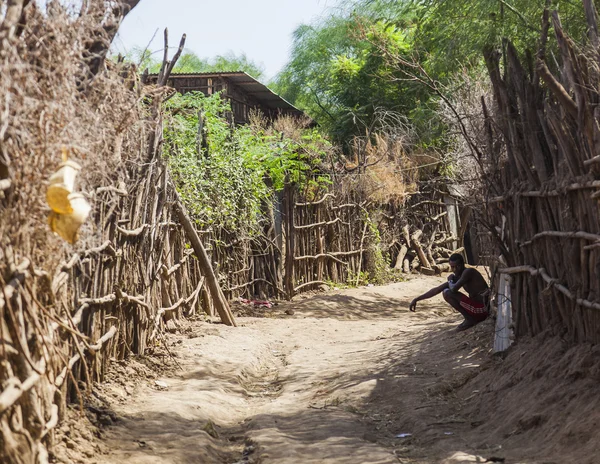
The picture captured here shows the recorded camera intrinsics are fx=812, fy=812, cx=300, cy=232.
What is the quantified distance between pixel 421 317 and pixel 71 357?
27.0 ft

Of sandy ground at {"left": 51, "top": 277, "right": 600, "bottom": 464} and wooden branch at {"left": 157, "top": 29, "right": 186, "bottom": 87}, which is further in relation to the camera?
wooden branch at {"left": 157, "top": 29, "right": 186, "bottom": 87}

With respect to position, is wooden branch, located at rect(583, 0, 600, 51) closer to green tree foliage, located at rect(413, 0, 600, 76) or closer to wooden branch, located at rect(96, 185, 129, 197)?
wooden branch, located at rect(96, 185, 129, 197)

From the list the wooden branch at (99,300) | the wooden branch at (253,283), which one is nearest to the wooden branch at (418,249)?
the wooden branch at (253,283)

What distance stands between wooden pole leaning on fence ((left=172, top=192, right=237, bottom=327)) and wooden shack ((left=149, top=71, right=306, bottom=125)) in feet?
39.6

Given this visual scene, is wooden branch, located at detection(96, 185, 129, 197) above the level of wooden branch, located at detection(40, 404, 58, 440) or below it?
above

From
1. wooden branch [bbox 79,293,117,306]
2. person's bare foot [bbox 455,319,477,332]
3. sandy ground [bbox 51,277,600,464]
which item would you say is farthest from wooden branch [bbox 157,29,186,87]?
person's bare foot [bbox 455,319,477,332]

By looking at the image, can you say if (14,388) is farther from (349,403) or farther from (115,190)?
(349,403)

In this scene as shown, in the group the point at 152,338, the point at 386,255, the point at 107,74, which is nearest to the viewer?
the point at 107,74

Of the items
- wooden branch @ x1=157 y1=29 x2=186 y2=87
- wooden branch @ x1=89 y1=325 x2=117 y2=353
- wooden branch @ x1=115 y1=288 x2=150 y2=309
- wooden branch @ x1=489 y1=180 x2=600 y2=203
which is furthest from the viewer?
wooden branch @ x1=157 y1=29 x2=186 y2=87

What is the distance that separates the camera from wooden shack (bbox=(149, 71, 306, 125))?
22.7 meters

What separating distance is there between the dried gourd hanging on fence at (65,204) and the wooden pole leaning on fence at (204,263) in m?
5.04

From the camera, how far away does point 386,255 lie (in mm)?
18250

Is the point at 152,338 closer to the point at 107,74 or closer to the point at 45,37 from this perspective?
the point at 107,74

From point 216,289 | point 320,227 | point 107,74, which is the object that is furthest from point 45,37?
point 320,227
